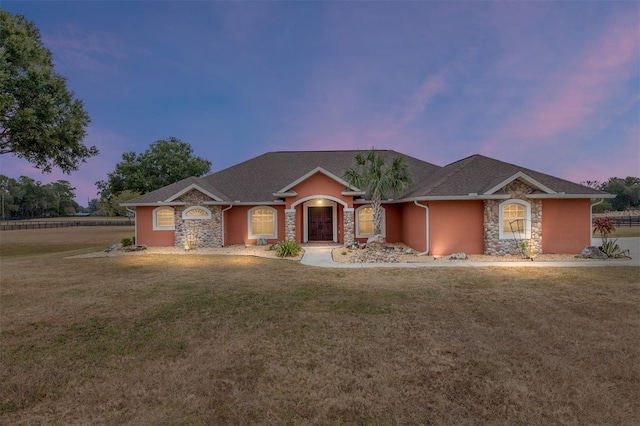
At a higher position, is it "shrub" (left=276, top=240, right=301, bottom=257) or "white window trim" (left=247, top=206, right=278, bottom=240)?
"white window trim" (left=247, top=206, right=278, bottom=240)

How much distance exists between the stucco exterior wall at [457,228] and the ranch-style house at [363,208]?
0.05 metres

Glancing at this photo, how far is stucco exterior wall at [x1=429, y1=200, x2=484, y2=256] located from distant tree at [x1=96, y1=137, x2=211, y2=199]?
3032cm

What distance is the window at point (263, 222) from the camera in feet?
61.5

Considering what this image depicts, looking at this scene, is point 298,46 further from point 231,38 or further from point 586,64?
point 586,64

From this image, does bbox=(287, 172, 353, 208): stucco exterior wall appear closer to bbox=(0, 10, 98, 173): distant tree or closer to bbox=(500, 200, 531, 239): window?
bbox=(500, 200, 531, 239): window

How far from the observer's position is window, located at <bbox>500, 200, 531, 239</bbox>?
1383cm

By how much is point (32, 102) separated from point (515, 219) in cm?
2524

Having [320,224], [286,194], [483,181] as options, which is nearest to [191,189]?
[286,194]

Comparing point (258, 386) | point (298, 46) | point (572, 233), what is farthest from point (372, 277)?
point (298, 46)

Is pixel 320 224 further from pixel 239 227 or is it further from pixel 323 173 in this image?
pixel 239 227

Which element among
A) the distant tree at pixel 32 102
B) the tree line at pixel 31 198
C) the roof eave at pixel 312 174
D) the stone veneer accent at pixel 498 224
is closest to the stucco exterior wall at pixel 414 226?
the stone veneer accent at pixel 498 224

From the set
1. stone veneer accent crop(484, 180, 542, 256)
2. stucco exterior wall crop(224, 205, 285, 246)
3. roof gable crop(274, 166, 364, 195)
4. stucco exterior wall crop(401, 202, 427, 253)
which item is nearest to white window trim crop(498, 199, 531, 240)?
stone veneer accent crop(484, 180, 542, 256)

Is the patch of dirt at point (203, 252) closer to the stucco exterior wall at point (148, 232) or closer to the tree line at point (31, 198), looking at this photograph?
the stucco exterior wall at point (148, 232)

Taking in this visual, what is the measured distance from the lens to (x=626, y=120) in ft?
79.7
